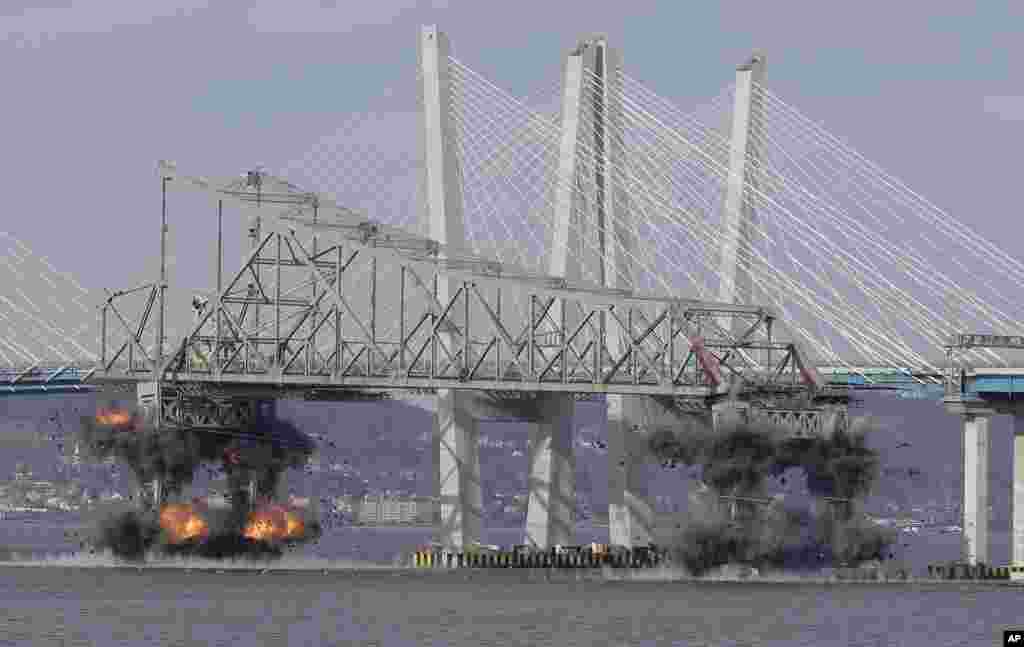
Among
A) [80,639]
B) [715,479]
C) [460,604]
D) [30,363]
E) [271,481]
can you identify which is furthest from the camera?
[30,363]

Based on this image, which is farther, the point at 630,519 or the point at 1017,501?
the point at 630,519

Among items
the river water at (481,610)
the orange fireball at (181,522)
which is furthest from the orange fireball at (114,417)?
the river water at (481,610)

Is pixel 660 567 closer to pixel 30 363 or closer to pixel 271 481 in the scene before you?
pixel 271 481

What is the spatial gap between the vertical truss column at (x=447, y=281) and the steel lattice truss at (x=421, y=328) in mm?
1482

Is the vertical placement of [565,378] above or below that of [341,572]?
above

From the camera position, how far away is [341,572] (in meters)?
151

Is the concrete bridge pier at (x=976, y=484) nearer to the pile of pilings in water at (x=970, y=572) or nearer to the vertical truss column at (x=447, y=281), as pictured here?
the pile of pilings in water at (x=970, y=572)

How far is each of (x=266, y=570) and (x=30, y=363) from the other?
34733 mm

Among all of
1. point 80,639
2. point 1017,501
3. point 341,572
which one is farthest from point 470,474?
point 80,639

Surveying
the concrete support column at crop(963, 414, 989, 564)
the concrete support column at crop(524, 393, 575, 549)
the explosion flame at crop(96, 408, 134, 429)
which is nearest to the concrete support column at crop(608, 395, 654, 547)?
the concrete support column at crop(524, 393, 575, 549)

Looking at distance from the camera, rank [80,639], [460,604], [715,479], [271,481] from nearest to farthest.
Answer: [80,639] < [460,604] < [715,479] < [271,481]

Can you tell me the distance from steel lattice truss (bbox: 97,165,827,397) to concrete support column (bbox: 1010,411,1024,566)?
11843 mm

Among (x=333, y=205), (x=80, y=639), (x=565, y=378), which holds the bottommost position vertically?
(x=80, y=639)

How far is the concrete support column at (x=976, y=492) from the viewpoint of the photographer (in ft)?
475
